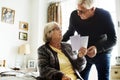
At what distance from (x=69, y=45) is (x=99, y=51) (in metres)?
0.32

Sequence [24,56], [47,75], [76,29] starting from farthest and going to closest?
[24,56] → [76,29] → [47,75]

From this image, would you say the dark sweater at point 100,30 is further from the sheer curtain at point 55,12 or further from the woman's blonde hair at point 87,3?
the sheer curtain at point 55,12

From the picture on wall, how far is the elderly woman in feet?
9.10

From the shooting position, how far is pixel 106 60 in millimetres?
2244

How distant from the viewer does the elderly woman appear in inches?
77.1

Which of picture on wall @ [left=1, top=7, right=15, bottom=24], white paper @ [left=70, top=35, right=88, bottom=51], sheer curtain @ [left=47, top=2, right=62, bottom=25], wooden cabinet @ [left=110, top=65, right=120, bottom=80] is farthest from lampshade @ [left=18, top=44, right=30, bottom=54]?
white paper @ [left=70, top=35, right=88, bottom=51]

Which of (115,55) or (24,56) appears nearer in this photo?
(115,55)

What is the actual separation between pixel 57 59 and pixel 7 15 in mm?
3026

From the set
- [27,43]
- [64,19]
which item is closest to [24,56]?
[27,43]

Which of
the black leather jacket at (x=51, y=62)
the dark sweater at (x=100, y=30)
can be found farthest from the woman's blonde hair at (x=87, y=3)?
the black leather jacket at (x=51, y=62)

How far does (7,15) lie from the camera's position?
15.5ft

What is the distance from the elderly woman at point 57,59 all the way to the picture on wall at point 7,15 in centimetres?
277

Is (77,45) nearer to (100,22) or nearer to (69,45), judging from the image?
(69,45)

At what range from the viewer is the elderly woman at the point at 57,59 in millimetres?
1958
